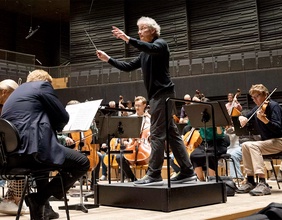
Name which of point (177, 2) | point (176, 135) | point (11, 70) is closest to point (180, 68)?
point (177, 2)

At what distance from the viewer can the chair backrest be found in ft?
7.52

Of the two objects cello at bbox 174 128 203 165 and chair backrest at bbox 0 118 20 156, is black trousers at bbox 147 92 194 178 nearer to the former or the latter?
chair backrest at bbox 0 118 20 156

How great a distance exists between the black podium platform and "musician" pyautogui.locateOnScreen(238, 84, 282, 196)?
2.56 ft

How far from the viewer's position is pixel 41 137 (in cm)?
241

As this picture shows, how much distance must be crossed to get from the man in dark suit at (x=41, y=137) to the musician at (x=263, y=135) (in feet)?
7.21

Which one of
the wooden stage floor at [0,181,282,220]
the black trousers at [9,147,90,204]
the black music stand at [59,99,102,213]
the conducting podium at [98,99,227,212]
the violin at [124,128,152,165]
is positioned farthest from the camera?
the violin at [124,128,152,165]

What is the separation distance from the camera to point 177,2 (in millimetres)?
12352

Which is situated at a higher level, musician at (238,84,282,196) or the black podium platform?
musician at (238,84,282,196)

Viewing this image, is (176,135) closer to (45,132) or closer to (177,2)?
(45,132)

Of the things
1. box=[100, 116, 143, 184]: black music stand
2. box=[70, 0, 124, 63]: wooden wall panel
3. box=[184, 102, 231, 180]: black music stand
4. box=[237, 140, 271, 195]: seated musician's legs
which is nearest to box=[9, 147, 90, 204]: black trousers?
box=[100, 116, 143, 184]: black music stand

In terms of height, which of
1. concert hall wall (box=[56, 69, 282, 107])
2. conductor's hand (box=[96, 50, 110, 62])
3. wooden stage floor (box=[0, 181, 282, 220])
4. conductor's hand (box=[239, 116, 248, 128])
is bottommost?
wooden stage floor (box=[0, 181, 282, 220])

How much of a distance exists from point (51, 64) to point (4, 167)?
1477 cm

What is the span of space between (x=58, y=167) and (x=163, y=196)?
0.95 metres

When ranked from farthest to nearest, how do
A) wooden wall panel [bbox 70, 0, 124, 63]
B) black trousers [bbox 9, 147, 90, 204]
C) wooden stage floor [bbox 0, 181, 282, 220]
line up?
wooden wall panel [bbox 70, 0, 124, 63], wooden stage floor [bbox 0, 181, 282, 220], black trousers [bbox 9, 147, 90, 204]
